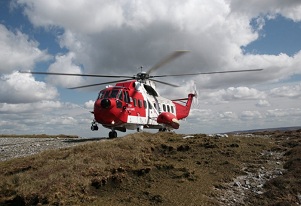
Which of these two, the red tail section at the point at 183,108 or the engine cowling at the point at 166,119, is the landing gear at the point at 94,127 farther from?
the red tail section at the point at 183,108

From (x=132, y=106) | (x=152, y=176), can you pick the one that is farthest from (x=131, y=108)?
(x=152, y=176)

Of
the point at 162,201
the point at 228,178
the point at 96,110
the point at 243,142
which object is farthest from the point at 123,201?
the point at 96,110

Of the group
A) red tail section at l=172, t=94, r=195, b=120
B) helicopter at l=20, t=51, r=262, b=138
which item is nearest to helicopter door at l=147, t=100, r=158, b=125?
helicopter at l=20, t=51, r=262, b=138

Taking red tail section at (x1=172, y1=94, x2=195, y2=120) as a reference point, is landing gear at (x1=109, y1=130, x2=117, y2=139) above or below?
below

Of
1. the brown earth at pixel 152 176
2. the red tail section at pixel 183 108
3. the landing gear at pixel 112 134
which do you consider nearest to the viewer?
the brown earth at pixel 152 176

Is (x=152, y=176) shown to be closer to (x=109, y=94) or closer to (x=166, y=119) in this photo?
(x=109, y=94)

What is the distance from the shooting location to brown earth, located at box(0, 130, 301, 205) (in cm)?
998

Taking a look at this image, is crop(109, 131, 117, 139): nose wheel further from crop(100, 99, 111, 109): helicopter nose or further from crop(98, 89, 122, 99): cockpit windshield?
crop(98, 89, 122, 99): cockpit windshield

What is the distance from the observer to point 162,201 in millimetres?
9742

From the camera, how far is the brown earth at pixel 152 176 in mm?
9984

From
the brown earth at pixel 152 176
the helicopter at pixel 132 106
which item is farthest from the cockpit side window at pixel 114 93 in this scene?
the brown earth at pixel 152 176

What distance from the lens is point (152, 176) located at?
11781 mm

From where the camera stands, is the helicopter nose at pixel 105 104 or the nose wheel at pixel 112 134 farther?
the nose wheel at pixel 112 134

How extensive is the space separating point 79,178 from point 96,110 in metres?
13.4
